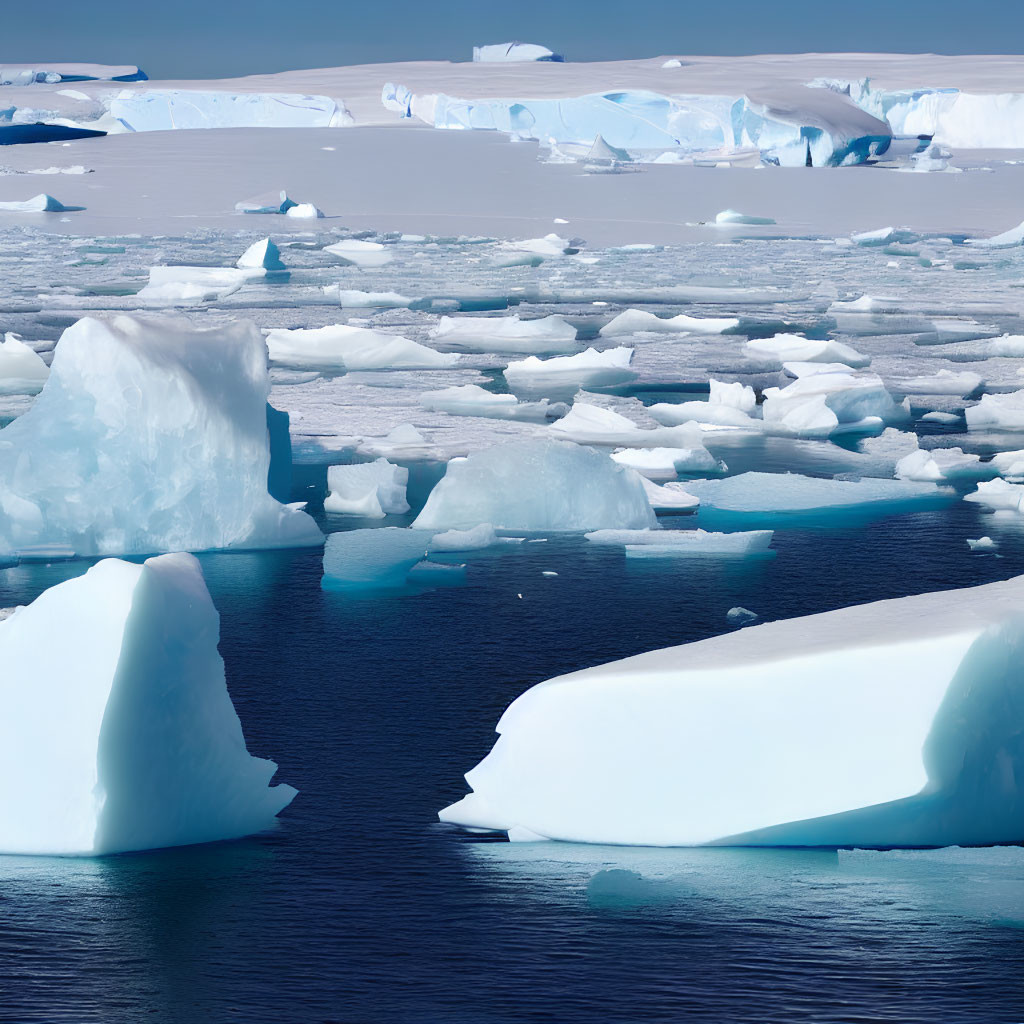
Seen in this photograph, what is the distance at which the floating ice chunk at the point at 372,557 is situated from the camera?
142 inches

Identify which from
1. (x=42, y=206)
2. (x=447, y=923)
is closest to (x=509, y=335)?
(x=447, y=923)

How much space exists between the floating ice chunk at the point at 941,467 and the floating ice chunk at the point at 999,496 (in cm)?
19

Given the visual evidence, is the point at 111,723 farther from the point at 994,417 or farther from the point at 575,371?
the point at 575,371

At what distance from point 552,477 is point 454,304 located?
502 centimetres

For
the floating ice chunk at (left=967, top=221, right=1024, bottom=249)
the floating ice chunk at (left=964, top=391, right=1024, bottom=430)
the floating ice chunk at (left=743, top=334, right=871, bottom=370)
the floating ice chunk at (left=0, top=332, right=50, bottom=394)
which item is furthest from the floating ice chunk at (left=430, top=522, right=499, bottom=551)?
the floating ice chunk at (left=967, top=221, right=1024, bottom=249)

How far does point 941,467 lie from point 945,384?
1664mm

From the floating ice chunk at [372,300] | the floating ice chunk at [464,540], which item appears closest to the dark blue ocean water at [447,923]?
the floating ice chunk at [464,540]

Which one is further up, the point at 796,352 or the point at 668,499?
the point at 796,352

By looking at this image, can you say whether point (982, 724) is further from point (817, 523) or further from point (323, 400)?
point (323, 400)

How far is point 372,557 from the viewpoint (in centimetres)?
369

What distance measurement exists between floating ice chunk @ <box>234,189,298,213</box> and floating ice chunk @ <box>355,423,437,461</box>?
1003cm

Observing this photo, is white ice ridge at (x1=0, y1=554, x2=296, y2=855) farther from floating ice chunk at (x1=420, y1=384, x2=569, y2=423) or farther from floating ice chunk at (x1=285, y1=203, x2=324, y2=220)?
floating ice chunk at (x1=285, y1=203, x2=324, y2=220)

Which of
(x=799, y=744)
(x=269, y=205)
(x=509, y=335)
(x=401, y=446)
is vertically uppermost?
(x=269, y=205)

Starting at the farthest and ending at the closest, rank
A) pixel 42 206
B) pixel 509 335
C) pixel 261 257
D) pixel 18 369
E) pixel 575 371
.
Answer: pixel 42 206 → pixel 261 257 → pixel 509 335 → pixel 575 371 → pixel 18 369
